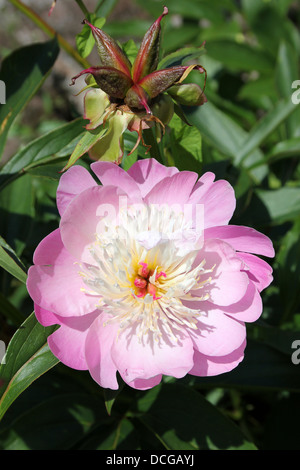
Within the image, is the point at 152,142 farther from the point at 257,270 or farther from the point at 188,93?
the point at 257,270

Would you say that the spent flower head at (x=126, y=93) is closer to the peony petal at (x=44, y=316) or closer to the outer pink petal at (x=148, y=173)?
the outer pink petal at (x=148, y=173)

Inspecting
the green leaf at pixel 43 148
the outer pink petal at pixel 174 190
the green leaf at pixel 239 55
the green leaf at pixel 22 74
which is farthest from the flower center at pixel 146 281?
Answer: the green leaf at pixel 239 55

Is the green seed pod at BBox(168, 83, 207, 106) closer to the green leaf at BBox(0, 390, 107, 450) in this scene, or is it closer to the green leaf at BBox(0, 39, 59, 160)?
the green leaf at BBox(0, 39, 59, 160)

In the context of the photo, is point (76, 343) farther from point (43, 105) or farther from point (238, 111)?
point (43, 105)

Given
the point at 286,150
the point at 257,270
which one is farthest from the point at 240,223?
the point at 257,270

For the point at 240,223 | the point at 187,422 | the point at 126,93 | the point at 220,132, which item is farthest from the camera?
the point at 220,132

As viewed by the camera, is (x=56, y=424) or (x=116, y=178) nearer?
(x=116, y=178)

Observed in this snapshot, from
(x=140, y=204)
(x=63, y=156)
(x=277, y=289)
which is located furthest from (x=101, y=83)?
(x=277, y=289)
